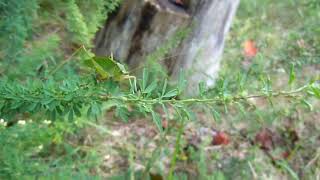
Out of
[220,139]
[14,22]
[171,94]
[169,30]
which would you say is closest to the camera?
[171,94]

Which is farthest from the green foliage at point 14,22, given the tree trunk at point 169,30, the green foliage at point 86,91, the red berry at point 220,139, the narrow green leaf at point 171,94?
the red berry at point 220,139

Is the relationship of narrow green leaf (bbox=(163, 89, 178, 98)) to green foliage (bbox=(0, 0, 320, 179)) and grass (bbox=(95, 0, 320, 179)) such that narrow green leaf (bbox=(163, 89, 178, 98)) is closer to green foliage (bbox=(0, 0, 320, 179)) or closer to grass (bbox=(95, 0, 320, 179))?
green foliage (bbox=(0, 0, 320, 179))

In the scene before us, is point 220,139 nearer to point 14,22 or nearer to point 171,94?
point 14,22

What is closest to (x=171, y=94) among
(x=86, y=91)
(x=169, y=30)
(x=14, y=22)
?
(x=86, y=91)

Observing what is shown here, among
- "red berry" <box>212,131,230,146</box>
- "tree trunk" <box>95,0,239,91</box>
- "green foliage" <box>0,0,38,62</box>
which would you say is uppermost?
"tree trunk" <box>95,0,239,91</box>

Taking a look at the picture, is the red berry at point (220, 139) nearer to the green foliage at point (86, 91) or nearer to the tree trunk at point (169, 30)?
the green foliage at point (86, 91)

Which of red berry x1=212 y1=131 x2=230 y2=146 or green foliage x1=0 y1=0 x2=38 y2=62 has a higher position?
green foliage x1=0 y1=0 x2=38 y2=62

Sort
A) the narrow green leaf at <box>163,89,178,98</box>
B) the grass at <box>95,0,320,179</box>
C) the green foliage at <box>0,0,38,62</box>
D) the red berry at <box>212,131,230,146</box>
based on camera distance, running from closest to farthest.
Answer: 1. the narrow green leaf at <box>163,89,178,98</box>
2. the green foliage at <box>0,0,38,62</box>
3. the grass at <box>95,0,320,179</box>
4. the red berry at <box>212,131,230,146</box>

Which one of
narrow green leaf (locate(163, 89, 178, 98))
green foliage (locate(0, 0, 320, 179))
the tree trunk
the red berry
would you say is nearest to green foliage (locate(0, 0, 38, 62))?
green foliage (locate(0, 0, 320, 179))

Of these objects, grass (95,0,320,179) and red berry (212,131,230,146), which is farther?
red berry (212,131,230,146)
